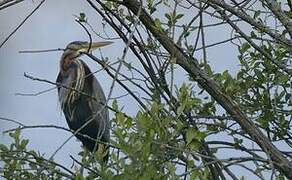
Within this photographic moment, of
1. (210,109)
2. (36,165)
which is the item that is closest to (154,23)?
(210,109)

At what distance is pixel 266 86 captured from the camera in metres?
1.48

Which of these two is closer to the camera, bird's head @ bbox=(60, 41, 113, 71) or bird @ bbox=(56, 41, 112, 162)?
bird's head @ bbox=(60, 41, 113, 71)

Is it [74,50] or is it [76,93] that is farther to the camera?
[76,93]

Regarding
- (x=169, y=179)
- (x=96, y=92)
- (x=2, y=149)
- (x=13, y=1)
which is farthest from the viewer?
(x=96, y=92)

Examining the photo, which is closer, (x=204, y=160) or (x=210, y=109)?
(x=204, y=160)

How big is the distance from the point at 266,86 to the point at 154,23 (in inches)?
11.5

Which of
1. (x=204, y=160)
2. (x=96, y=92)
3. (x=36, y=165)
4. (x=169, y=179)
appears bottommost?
(x=169, y=179)

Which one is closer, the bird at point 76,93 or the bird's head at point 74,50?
the bird's head at point 74,50

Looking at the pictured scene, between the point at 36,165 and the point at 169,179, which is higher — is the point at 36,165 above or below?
above

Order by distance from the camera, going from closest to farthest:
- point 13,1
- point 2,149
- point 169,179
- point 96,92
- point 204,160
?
1. point 169,179
2. point 13,1
3. point 204,160
4. point 2,149
5. point 96,92

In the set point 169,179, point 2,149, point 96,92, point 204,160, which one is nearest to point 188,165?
point 169,179

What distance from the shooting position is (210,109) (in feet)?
4.59

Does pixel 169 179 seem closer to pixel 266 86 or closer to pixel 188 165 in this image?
pixel 188 165

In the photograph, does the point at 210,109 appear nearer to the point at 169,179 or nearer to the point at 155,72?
the point at 155,72
